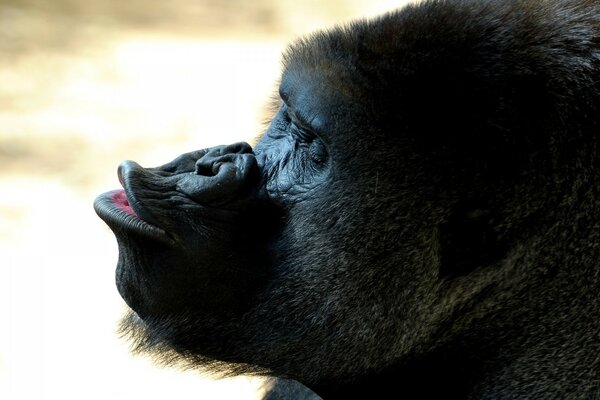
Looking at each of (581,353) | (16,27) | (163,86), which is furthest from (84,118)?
(581,353)

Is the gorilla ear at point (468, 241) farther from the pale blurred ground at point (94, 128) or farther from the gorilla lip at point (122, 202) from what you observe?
the pale blurred ground at point (94, 128)

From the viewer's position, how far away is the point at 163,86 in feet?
19.7

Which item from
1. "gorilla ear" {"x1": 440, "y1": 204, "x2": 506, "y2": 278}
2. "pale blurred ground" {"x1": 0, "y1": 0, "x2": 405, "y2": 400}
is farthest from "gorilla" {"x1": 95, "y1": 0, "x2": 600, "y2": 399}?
"pale blurred ground" {"x1": 0, "y1": 0, "x2": 405, "y2": 400}

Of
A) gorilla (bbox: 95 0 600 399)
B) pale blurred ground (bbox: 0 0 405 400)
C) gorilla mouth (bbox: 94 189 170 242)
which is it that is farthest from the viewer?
pale blurred ground (bbox: 0 0 405 400)

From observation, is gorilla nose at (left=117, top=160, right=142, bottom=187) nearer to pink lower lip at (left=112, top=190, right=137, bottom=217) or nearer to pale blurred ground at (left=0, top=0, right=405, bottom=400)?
pink lower lip at (left=112, top=190, right=137, bottom=217)

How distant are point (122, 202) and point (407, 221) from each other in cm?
59

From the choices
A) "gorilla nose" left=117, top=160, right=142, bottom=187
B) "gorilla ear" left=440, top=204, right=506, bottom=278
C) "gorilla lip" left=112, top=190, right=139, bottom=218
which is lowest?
"gorilla ear" left=440, top=204, right=506, bottom=278

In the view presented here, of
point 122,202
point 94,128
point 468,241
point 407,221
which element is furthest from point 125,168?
point 94,128

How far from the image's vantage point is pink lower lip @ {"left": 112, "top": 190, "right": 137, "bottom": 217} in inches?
89.3

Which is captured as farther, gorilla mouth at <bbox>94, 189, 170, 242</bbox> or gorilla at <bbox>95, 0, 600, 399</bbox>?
gorilla mouth at <bbox>94, 189, 170, 242</bbox>

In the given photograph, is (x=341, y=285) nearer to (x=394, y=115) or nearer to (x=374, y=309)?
(x=374, y=309)

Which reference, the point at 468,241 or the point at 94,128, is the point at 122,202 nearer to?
the point at 468,241

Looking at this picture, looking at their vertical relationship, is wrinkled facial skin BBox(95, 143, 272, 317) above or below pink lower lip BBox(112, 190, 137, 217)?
below

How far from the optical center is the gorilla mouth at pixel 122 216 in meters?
2.22
